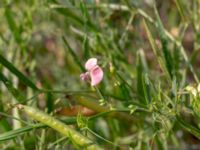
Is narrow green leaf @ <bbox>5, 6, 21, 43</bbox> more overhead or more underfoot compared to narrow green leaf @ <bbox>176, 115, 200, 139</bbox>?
more overhead

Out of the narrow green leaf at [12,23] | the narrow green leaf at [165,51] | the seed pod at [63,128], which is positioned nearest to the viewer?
the seed pod at [63,128]

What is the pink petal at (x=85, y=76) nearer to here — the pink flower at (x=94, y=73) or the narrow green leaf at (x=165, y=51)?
the pink flower at (x=94, y=73)

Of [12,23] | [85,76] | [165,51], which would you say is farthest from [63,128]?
[12,23]

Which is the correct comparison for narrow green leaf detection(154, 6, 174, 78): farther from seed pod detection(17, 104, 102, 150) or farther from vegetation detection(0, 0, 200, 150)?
seed pod detection(17, 104, 102, 150)

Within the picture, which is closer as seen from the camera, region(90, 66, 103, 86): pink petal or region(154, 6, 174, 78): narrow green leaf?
region(90, 66, 103, 86): pink petal

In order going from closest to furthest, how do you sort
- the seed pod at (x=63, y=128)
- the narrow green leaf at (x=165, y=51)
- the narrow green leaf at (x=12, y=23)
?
the seed pod at (x=63, y=128)
the narrow green leaf at (x=165, y=51)
the narrow green leaf at (x=12, y=23)

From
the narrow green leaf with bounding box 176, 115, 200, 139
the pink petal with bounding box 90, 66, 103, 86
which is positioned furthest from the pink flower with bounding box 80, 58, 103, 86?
the narrow green leaf with bounding box 176, 115, 200, 139

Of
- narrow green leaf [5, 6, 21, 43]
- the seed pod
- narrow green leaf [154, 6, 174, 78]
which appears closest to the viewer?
the seed pod

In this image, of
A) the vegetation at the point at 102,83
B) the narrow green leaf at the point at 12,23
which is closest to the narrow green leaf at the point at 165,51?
the vegetation at the point at 102,83
